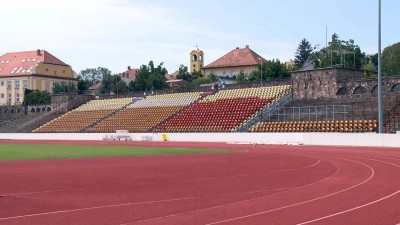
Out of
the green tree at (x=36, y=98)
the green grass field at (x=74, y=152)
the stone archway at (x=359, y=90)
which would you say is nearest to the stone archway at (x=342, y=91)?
the stone archway at (x=359, y=90)

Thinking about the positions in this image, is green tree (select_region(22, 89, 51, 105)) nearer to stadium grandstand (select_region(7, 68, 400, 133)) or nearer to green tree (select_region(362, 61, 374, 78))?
stadium grandstand (select_region(7, 68, 400, 133))

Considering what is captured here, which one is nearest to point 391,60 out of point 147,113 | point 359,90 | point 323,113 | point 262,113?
point 359,90

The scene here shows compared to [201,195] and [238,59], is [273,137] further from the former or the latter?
[238,59]

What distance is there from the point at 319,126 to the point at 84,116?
37097 mm

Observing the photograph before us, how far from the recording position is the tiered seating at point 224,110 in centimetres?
5419

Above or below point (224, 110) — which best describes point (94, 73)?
above

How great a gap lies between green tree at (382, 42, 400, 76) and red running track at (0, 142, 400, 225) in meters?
57.0

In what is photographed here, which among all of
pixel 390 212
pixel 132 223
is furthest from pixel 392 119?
pixel 132 223

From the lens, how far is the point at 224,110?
58156mm

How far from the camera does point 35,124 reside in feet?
245

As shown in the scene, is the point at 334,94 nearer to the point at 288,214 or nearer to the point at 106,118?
the point at 106,118

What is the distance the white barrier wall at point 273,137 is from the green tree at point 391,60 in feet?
112

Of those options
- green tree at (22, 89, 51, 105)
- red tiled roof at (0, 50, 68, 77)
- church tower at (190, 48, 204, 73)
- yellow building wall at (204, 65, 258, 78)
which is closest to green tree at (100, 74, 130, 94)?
green tree at (22, 89, 51, 105)

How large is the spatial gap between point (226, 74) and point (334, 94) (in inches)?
2625
